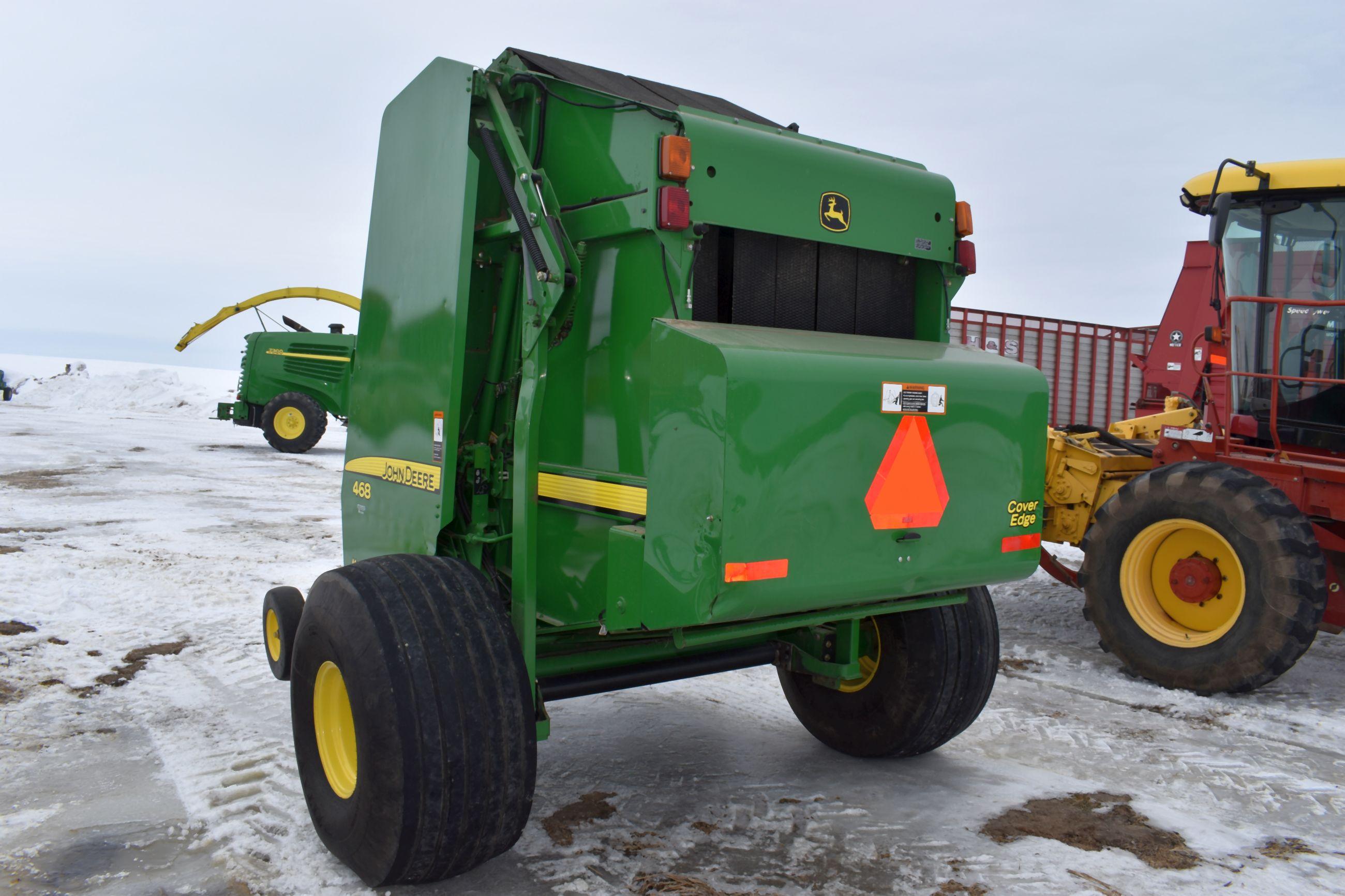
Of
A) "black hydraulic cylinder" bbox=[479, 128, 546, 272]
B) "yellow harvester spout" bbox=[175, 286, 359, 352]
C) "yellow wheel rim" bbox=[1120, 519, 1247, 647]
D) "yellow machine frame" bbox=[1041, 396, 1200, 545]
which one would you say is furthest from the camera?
"yellow harvester spout" bbox=[175, 286, 359, 352]

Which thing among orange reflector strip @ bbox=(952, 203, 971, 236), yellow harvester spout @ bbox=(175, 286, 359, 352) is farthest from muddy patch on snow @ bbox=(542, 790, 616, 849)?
yellow harvester spout @ bbox=(175, 286, 359, 352)

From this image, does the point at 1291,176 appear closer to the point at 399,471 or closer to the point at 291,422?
the point at 399,471

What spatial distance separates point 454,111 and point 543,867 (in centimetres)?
245

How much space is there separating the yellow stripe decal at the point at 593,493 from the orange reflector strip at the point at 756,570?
1.10 feet

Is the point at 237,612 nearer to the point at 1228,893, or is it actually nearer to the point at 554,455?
the point at 554,455

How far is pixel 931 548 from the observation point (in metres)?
3.27

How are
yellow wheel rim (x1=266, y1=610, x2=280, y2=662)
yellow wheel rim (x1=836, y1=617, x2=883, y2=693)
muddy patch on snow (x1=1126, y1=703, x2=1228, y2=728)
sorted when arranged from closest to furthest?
1. yellow wheel rim (x1=266, y1=610, x2=280, y2=662)
2. yellow wheel rim (x1=836, y1=617, x2=883, y2=693)
3. muddy patch on snow (x1=1126, y1=703, x2=1228, y2=728)

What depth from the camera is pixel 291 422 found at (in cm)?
1886

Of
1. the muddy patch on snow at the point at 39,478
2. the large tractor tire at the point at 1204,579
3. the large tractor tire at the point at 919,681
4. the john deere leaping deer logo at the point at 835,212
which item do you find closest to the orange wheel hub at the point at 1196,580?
the large tractor tire at the point at 1204,579

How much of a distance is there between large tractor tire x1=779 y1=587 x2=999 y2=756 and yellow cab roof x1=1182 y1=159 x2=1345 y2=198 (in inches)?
151

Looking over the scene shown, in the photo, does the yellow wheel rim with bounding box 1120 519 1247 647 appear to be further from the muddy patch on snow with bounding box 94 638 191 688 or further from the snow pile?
the snow pile

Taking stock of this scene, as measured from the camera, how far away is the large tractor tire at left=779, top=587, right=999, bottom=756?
4.12m

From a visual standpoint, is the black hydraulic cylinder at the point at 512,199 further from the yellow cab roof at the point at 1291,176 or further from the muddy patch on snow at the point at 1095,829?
the yellow cab roof at the point at 1291,176

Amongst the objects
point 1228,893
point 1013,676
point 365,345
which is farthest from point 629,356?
point 1013,676
